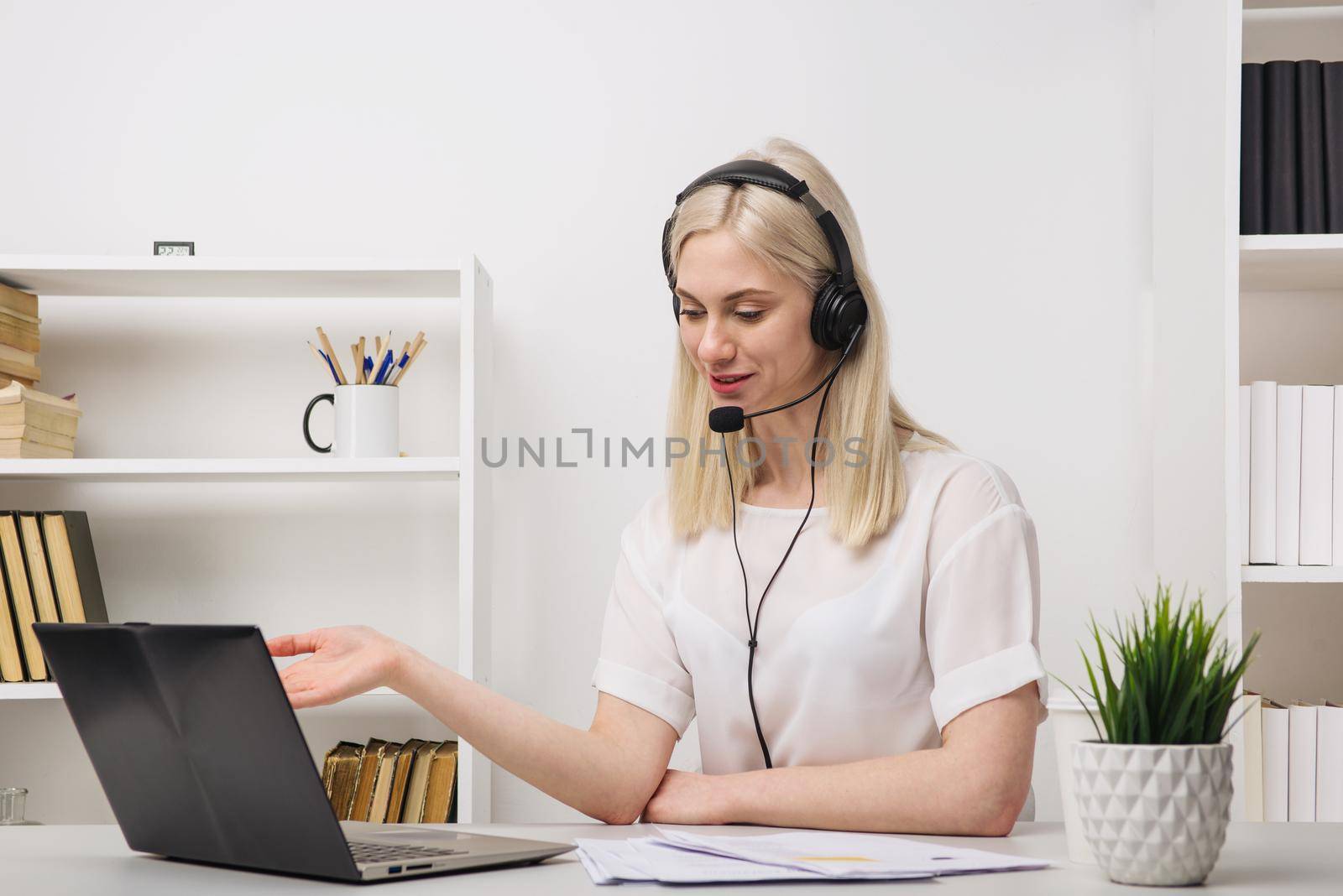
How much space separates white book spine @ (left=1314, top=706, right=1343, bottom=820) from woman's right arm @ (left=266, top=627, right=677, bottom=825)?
43.4 inches

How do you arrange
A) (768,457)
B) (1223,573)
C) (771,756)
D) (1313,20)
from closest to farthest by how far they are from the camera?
(771,756) → (768,457) → (1223,573) → (1313,20)

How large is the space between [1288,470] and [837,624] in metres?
0.93

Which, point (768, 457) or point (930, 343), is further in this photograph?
point (930, 343)

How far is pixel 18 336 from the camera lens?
2086 mm

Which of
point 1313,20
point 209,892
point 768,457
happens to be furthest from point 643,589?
point 1313,20

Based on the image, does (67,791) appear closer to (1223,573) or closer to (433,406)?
(433,406)

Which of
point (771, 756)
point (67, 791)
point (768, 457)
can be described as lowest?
point (67, 791)

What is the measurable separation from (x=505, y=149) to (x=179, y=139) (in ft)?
2.09

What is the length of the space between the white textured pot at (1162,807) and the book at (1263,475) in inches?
48.2

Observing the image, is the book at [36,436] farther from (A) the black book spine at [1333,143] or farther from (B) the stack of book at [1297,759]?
(A) the black book spine at [1333,143]

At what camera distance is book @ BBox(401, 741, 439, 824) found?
6.55 feet

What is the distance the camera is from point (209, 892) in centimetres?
76

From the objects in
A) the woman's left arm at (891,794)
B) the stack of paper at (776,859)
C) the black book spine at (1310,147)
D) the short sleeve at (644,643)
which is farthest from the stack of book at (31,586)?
the black book spine at (1310,147)

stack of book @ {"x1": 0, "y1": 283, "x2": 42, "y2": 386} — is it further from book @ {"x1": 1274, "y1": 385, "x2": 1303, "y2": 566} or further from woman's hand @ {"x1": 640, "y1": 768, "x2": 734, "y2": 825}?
book @ {"x1": 1274, "y1": 385, "x2": 1303, "y2": 566}
